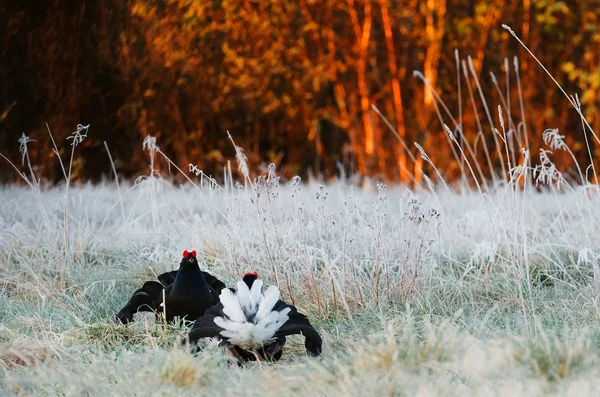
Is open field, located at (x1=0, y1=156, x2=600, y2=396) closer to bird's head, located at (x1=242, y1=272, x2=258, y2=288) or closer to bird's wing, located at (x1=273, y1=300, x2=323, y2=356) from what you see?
bird's wing, located at (x1=273, y1=300, x2=323, y2=356)

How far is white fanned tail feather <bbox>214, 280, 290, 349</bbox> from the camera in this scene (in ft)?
6.51

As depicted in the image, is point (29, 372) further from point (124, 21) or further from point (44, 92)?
point (124, 21)

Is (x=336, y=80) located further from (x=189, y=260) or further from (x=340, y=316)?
(x=189, y=260)

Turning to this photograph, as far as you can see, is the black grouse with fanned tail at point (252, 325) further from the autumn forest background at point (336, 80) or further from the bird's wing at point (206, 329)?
the autumn forest background at point (336, 80)

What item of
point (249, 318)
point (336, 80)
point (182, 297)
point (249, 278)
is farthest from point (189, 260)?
point (336, 80)

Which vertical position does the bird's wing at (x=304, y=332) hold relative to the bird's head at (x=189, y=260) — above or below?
below

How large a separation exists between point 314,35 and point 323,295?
5817mm

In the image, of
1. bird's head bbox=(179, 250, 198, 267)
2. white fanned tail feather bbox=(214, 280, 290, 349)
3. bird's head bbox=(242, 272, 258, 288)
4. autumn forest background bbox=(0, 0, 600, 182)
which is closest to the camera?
white fanned tail feather bbox=(214, 280, 290, 349)

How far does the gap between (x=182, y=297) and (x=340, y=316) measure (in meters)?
0.51

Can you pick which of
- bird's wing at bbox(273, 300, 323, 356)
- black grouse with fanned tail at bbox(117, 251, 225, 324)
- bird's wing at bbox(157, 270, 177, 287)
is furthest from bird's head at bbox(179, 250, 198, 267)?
bird's wing at bbox(273, 300, 323, 356)

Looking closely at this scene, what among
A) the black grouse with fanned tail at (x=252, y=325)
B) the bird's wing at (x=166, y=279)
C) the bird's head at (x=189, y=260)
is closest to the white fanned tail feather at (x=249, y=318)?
the black grouse with fanned tail at (x=252, y=325)

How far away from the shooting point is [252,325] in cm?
197

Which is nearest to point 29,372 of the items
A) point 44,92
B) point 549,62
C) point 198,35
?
point 44,92

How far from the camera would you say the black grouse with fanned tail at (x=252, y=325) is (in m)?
1.99
